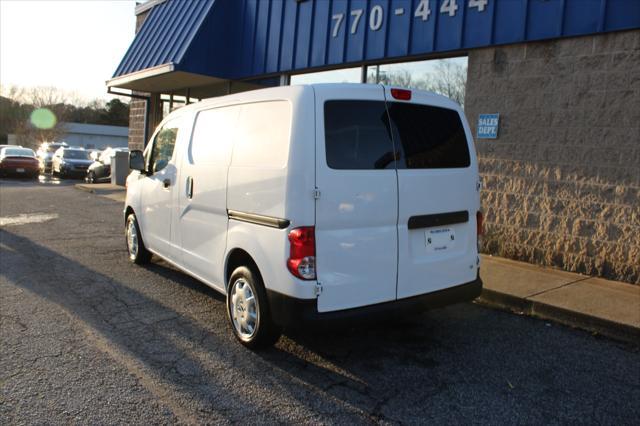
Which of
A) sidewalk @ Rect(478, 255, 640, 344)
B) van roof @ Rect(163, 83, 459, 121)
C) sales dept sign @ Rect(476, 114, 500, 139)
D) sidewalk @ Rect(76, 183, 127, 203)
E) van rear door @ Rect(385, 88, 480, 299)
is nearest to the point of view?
van roof @ Rect(163, 83, 459, 121)

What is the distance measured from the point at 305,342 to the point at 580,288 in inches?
133

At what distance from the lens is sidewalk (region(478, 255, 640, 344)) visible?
4812 millimetres

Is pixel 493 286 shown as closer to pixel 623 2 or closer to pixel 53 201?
pixel 623 2

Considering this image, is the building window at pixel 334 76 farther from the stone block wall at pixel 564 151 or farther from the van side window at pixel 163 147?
the van side window at pixel 163 147

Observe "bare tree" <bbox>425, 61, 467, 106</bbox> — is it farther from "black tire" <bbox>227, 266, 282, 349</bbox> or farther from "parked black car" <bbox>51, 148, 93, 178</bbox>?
"parked black car" <bbox>51, 148, 93, 178</bbox>

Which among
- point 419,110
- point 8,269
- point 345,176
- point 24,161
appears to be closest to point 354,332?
point 345,176

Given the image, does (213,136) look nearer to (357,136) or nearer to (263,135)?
(263,135)

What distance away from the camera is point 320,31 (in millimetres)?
9625

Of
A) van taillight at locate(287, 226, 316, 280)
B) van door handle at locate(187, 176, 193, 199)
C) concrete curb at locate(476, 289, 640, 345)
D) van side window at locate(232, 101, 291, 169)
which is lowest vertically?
concrete curb at locate(476, 289, 640, 345)

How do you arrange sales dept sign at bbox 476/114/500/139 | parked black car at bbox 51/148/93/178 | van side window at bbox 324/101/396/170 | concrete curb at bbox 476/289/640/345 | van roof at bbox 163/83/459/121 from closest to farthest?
van side window at bbox 324/101/396/170 < van roof at bbox 163/83/459/121 < concrete curb at bbox 476/289/640/345 < sales dept sign at bbox 476/114/500/139 < parked black car at bbox 51/148/93/178

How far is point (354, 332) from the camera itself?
15.1 ft

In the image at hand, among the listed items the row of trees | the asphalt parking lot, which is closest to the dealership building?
the asphalt parking lot

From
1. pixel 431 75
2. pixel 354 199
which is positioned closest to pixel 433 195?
pixel 354 199

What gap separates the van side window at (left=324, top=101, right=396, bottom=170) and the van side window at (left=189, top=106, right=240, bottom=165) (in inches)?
44.6
